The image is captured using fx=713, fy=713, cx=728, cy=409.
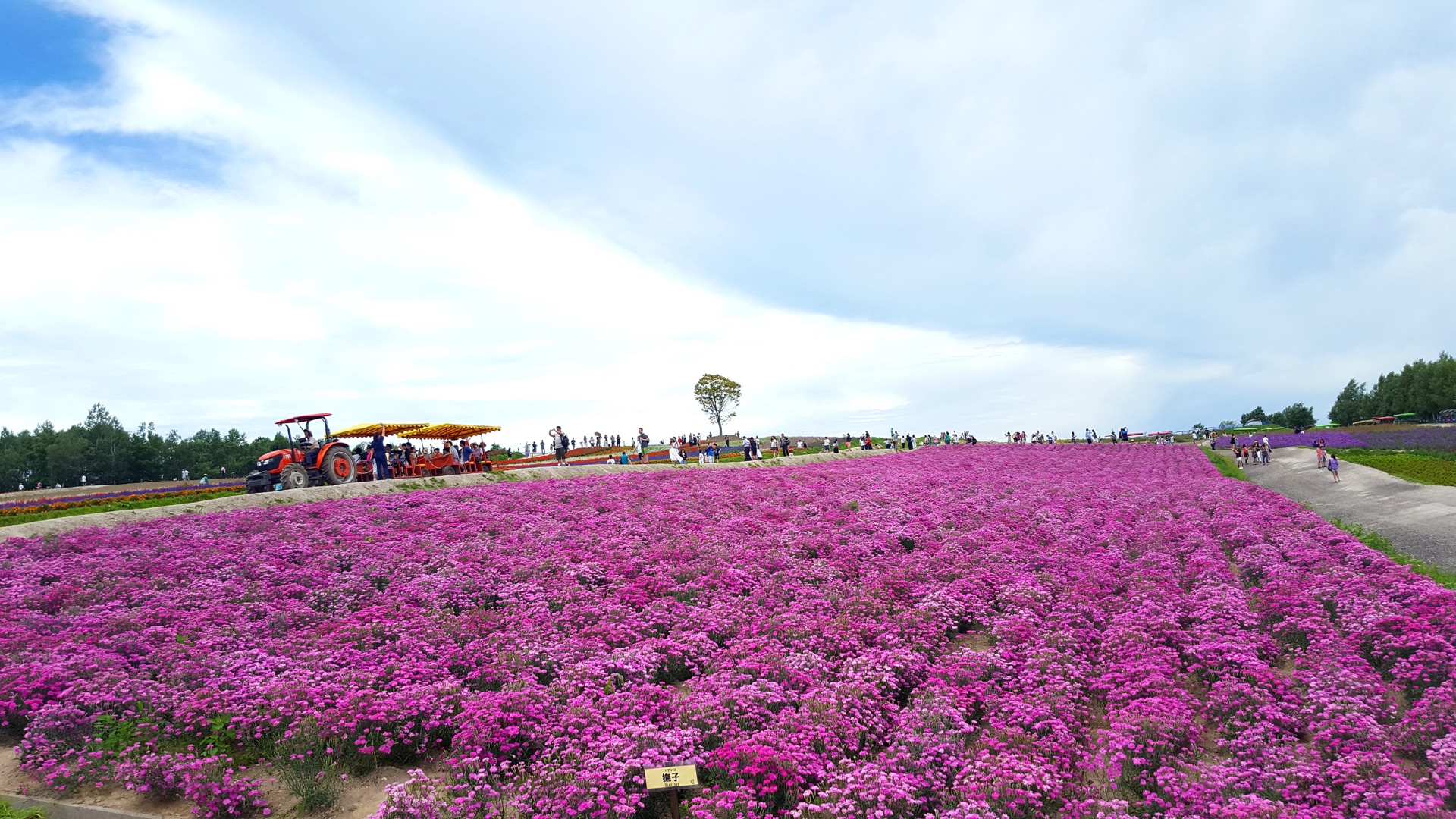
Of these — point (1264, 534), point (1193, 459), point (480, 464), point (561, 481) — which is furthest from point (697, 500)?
point (1193, 459)

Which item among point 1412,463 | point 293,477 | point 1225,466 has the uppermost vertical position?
point 293,477

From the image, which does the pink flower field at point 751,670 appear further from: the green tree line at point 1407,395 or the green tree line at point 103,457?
the green tree line at point 1407,395

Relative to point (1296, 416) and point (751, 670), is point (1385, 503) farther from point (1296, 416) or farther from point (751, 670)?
point (1296, 416)

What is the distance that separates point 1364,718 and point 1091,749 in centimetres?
235

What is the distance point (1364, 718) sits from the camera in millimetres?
6445

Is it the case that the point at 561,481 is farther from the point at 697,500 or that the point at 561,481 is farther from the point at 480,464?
the point at 480,464

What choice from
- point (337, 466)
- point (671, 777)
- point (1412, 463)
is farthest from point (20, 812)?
point (1412, 463)

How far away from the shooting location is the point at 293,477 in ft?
81.1

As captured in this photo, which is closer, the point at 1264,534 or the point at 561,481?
the point at 1264,534

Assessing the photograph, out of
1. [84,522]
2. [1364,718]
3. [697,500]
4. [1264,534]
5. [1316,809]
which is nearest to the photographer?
[1316,809]

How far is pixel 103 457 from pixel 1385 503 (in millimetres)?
108018

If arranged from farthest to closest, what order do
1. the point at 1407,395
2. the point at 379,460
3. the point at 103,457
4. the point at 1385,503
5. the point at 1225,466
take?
the point at 1407,395
the point at 103,457
the point at 1225,466
the point at 379,460
the point at 1385,503

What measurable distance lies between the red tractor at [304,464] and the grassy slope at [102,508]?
1903mm

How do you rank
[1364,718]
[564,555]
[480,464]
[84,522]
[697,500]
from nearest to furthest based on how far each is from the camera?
1. [1364,718]
2. [564,555]
3. [84,522]
4. [697,500]
5. [480,464]
